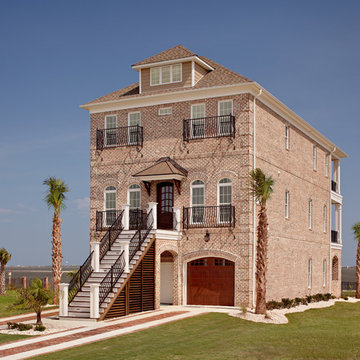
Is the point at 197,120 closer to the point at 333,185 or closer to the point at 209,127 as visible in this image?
the point at 209,127

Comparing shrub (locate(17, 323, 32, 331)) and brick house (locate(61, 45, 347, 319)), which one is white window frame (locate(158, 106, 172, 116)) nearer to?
brick house (locate(61, 45, 347, 319))

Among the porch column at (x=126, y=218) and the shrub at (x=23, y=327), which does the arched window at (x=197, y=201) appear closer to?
the porch column at (x=126, y=218)

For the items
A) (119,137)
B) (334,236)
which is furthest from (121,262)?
(334,236)

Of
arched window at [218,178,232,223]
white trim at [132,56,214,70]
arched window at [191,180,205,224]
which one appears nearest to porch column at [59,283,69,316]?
arched window at [191,180,205,224]

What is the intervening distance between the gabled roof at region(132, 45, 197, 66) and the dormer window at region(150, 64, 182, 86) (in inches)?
16.6

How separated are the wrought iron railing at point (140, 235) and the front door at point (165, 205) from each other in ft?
6.13

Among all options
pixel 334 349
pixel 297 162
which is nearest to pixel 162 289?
pixel 297 162

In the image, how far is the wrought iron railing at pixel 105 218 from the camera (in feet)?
104

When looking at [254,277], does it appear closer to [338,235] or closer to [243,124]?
[243,124]

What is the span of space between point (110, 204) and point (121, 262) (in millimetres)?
7121

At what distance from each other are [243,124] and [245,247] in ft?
19.3

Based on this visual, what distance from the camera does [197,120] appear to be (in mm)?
29984

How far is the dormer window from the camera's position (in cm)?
3119

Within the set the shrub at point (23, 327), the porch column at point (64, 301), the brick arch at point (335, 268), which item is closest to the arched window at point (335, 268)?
the brick arch at point (335, 268)
